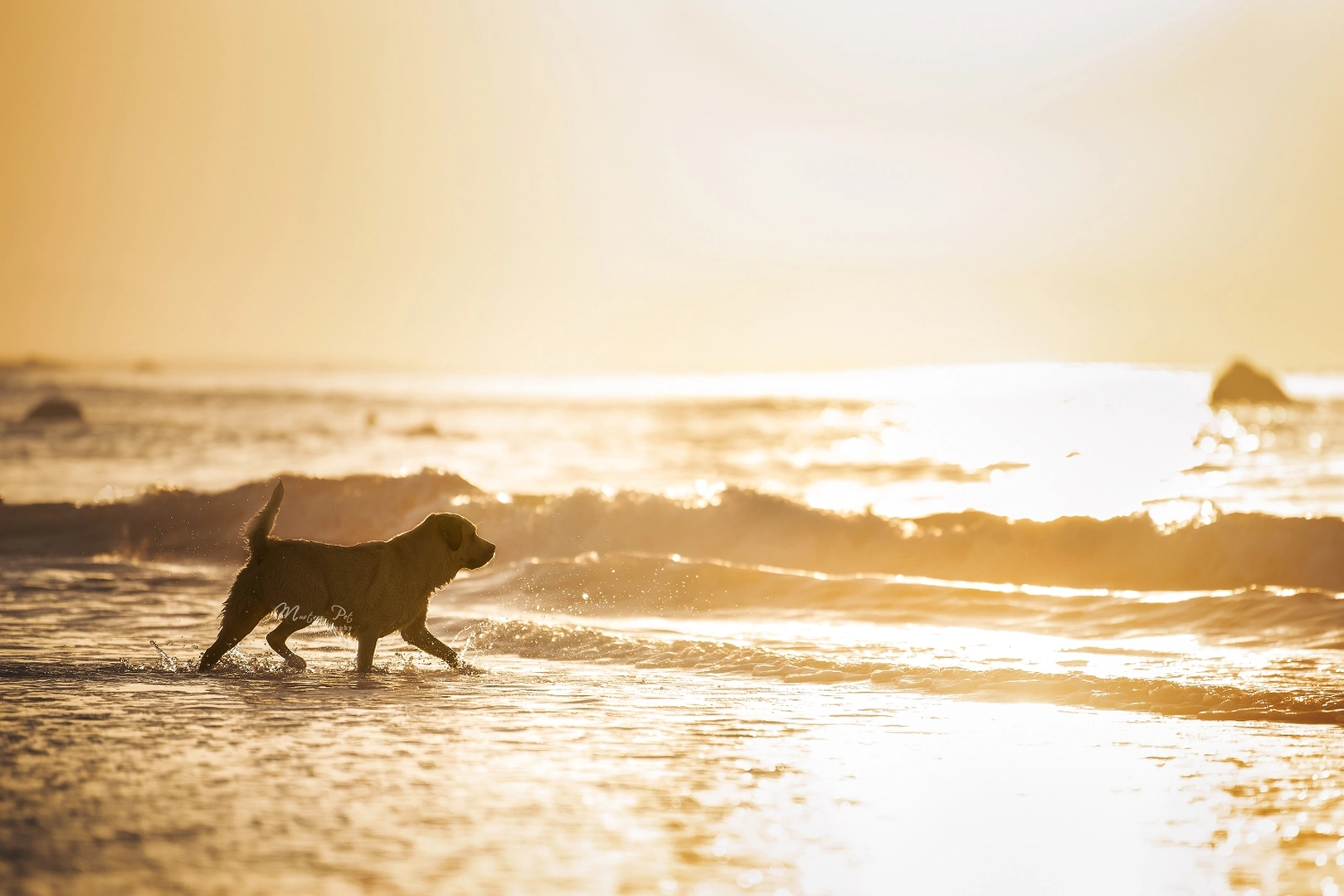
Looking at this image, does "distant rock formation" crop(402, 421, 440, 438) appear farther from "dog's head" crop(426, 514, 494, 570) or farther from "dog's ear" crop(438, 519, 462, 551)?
"dog's ear" crop(438, 519, 462, 551)

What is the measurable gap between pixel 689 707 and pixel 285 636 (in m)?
3.53

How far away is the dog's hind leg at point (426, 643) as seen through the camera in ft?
33.0

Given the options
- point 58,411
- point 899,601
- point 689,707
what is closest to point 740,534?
point 899,601

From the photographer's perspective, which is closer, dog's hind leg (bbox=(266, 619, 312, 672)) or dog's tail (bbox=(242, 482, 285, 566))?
dog's tail (bbox=(242, 482, 285, 566))

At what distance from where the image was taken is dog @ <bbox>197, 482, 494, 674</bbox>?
9.51 m

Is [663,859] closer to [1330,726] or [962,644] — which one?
[1330,726]

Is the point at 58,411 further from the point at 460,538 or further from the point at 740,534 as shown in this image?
the point at 460,538

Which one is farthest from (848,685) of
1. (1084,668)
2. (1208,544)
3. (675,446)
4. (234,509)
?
(675,446)

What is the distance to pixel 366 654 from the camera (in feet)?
32.4

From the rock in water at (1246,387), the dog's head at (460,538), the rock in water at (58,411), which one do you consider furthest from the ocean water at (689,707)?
the rock in water at (1246,387)

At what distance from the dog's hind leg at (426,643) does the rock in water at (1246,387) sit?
334 feet

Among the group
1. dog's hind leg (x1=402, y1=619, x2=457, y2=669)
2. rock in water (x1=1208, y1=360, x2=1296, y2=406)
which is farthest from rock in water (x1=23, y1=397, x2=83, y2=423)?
rock in water (x1=1208, y1=360, x2=1296, y2=406)

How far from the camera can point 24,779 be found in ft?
20.2
